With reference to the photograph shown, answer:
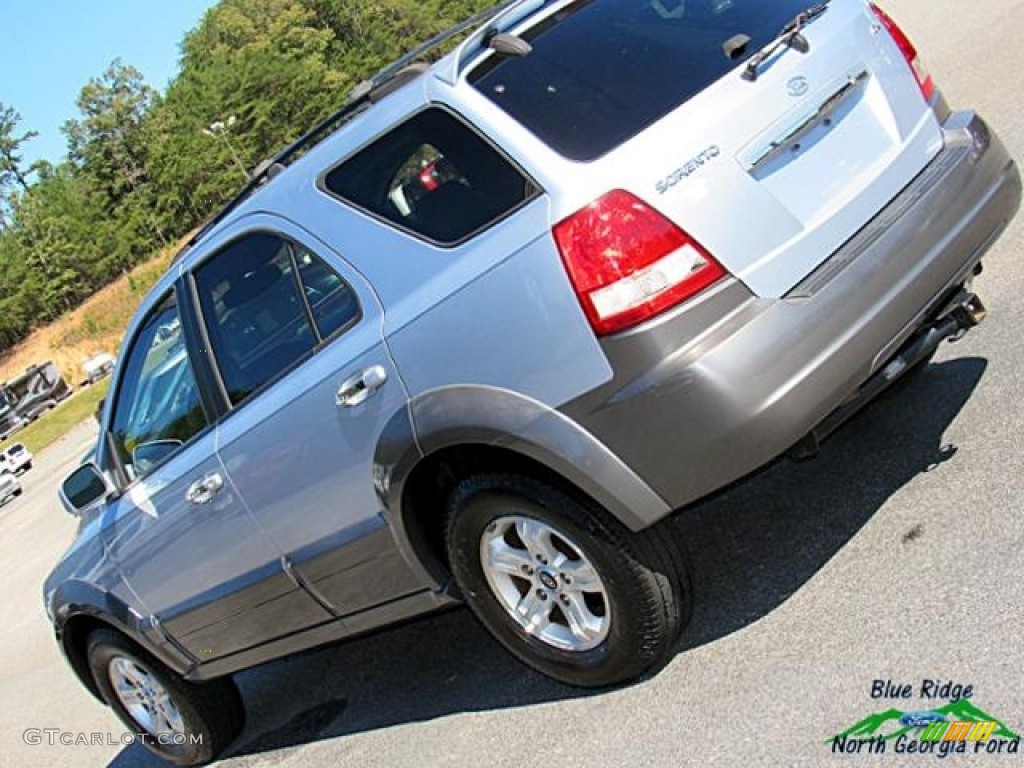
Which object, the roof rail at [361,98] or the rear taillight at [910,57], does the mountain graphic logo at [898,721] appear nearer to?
the rear taillight at [910,57]

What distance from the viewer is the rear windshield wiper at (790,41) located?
3.35 metres

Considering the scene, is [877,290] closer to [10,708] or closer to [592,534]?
[592,534]

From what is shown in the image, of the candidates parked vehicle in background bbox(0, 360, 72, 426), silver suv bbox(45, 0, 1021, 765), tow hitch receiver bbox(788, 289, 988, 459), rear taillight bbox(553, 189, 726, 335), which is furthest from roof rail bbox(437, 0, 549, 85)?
parked vehicle in background bbox(0, 360, 72, 426)

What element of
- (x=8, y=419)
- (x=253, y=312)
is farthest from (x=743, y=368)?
(x=8, y=419)

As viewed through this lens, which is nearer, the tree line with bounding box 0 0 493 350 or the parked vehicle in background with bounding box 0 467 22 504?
the parked vehicle in background with bounding box 0 467 22 504

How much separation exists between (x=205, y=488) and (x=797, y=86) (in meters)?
2.57

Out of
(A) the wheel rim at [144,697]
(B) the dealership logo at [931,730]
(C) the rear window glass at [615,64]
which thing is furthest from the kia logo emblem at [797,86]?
(A) the wheel rim at [144,697]

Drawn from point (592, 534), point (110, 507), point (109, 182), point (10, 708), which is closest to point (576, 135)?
point (592, 534)

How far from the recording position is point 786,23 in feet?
11.7

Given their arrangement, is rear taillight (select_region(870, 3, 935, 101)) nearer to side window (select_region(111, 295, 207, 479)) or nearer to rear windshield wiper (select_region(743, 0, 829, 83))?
rear windshield wiper (select_region(743, 0, 829, 83))

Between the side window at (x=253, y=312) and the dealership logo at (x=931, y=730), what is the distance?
2.13 m

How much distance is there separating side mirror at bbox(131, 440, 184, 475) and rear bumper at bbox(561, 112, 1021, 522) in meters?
2.05

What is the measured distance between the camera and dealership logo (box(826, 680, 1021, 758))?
2.80 meters

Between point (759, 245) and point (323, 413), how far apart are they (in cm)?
155
